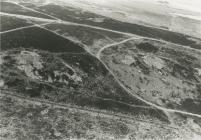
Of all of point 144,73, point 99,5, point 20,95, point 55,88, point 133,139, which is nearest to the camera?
point 133,139

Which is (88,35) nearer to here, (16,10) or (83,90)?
(16,10)

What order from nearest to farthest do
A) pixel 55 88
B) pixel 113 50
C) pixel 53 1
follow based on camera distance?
pixel 55 88
pixel 113 50
pixel 53 1

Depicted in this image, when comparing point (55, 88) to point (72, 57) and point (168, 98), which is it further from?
point (168, 98)

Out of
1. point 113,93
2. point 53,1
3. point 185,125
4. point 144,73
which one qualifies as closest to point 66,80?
point 113,93

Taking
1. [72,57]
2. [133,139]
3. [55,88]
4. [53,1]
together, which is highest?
[53,1]

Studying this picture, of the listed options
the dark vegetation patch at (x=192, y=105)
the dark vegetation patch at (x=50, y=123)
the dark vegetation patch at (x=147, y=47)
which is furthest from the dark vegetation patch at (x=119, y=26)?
the dark vegetation patch at (x=50, y=123)

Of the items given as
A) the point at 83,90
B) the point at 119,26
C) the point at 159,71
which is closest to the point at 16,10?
the point at 119,26

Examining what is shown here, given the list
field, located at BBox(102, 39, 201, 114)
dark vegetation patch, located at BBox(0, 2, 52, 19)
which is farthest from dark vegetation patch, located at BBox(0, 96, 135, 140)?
dark vegetation patch, located at BBox(0, 2, 52, 19)

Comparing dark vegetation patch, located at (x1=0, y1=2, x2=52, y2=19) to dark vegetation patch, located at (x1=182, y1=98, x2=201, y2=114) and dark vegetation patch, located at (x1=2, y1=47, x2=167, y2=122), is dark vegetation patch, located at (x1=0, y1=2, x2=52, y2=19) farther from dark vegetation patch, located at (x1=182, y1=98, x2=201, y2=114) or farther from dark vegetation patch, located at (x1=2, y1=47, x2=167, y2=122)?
dark vegetation patch, located at (x1=182, y1=98, x2=201, y2=114)
